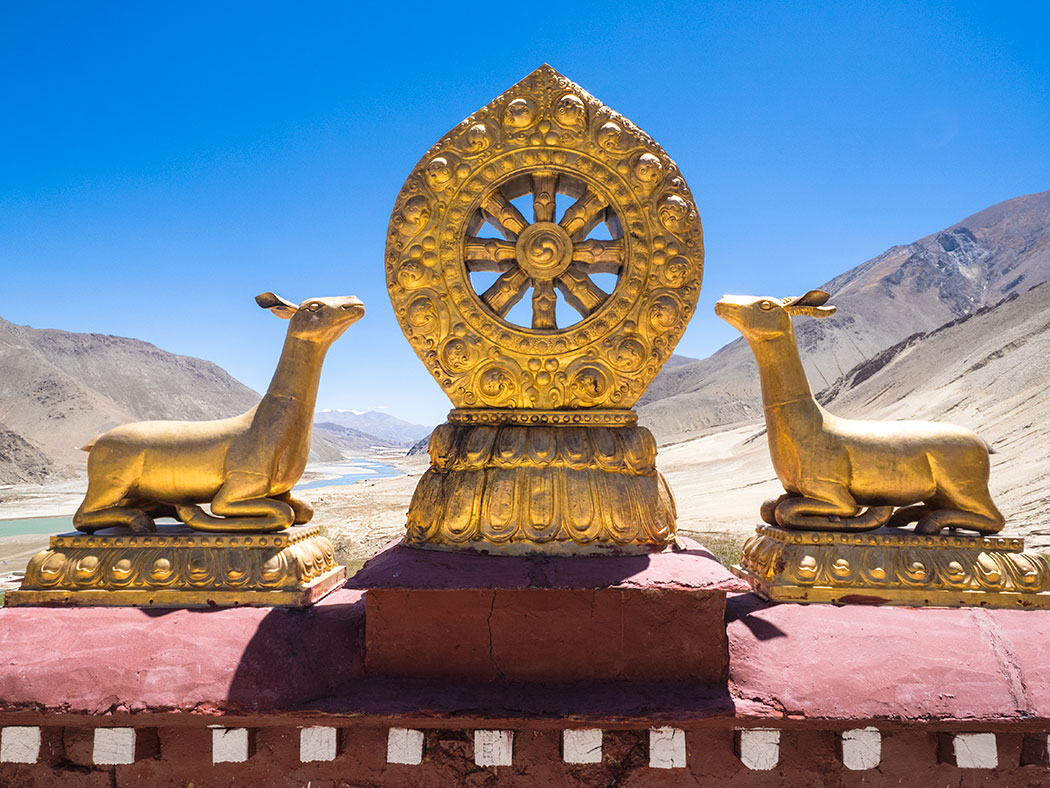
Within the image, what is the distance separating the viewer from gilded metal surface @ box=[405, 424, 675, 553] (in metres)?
2.99

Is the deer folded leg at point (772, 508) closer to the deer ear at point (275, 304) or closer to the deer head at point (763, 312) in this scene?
the deer head at point (763, 312)

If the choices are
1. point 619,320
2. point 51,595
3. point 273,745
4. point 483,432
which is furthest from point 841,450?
point 51,595

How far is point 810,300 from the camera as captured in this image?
3408 mm

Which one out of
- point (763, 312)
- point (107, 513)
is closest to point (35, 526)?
point (107, 513)

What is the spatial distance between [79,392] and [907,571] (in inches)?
3048

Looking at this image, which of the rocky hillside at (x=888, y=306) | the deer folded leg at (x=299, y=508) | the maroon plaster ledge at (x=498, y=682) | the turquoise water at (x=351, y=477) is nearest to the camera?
the maroon plaster ledge at (x=498, y=682)

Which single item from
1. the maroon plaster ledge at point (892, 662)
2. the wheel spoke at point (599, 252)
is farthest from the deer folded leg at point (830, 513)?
the wheel spoke at point (599, 252)

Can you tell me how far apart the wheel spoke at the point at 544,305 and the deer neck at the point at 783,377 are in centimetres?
107

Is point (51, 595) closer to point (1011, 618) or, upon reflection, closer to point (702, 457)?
point (1011, 618)

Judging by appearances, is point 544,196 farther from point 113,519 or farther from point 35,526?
point 35,526

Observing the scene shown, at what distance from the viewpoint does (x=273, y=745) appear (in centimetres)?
259

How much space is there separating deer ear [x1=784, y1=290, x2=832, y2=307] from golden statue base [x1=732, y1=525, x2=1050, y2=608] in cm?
119

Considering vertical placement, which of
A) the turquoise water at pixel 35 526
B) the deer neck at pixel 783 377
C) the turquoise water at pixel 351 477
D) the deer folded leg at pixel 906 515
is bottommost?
the deer folded leg at pixel 906 515

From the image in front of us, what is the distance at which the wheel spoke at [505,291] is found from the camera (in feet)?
11.1
